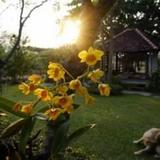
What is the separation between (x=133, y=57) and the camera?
90.3ft

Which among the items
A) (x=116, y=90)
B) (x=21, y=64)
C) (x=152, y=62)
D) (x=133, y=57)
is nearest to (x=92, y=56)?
(x=116, y=90)

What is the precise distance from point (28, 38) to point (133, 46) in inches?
279

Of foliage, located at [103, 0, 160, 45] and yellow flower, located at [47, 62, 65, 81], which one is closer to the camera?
yellow flower, located at [47, 62, 65, 81]

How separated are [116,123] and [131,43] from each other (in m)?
15.6

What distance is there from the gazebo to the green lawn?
21.9 feet

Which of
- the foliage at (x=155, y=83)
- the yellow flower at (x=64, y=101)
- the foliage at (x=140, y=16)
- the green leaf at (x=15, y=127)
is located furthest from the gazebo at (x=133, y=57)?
the yellow flower at (x=64, y=101)

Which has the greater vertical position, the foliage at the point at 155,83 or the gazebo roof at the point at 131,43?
the gazebo roof at the point at 131,43

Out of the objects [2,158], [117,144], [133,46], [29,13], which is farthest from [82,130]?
[133,46]

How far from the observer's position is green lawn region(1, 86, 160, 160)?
8.14 m

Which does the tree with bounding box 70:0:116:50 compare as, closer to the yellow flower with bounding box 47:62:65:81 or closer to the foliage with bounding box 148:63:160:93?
the yellow flower with bounding box 47:62:65:81

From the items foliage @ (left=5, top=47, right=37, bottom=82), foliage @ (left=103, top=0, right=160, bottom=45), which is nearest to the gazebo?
foliage @ (left=5, top=47, right=37, bottom=82)

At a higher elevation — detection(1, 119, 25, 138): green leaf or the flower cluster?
the flower cluster

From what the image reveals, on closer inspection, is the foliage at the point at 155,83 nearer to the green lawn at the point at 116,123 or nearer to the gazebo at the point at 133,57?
the gazebo at the point at 133,57

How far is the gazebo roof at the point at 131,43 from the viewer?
25.6 meters
